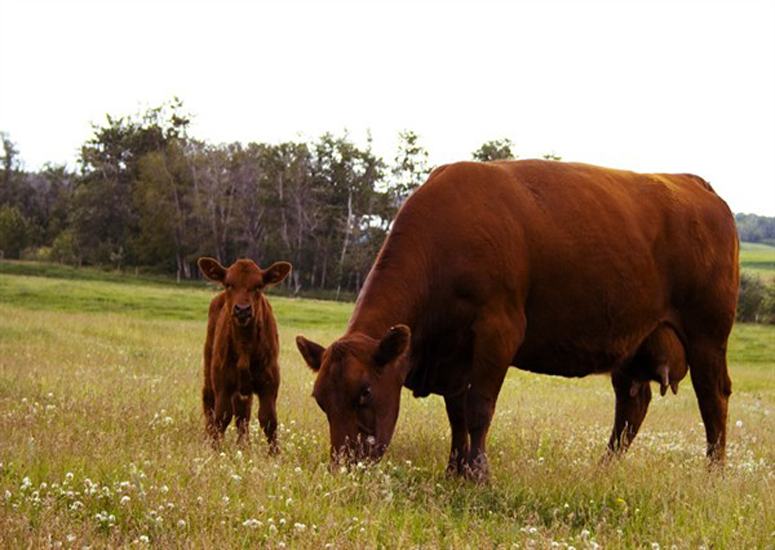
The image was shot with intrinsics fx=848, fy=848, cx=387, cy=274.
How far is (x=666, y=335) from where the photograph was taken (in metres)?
8.18

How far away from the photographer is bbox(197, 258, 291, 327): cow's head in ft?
27.9

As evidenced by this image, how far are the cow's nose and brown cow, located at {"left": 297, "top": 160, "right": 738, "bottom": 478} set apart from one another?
88.7 inches

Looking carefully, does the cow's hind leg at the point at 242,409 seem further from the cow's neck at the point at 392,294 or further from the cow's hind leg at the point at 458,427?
the cow's neck at the point at 392,294

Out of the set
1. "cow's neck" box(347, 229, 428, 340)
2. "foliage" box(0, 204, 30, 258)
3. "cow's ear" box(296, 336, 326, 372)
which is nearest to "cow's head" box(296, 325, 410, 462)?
"cow's ear" box(296, 336, 326, 372)

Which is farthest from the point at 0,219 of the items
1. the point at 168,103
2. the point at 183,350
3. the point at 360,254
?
the point at 183,350

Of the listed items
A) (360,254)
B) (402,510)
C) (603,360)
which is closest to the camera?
(402,510)

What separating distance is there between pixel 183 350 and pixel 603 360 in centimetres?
1249

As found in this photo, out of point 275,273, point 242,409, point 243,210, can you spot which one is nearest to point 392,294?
point 275,273

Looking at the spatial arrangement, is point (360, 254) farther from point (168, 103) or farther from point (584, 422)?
point (584, 422)

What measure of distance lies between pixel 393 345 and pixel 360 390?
38 centimetres

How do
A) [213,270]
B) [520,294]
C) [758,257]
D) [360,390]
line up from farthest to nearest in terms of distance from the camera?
[758,257] < [213,270] < [520,294] < [360,390]

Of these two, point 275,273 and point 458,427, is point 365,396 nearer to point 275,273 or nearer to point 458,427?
point 458,427

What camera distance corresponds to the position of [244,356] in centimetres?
863

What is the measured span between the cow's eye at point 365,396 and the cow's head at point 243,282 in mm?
2929
